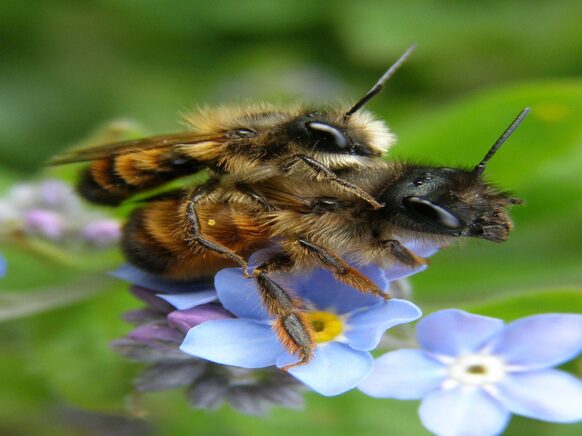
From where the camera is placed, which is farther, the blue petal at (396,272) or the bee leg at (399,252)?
the blue petal at (396,272)

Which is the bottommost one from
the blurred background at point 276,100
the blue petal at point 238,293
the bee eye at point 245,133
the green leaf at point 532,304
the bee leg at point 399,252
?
the blue petal at point 238,293

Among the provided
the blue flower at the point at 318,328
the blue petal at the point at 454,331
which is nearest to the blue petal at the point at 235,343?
the blue flower at the point at 318,328

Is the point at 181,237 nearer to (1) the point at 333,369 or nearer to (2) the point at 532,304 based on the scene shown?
(1) the point at 333,369

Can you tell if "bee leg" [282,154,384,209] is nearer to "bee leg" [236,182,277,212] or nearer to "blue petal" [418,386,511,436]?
"bee leg" [236,182,277,212]

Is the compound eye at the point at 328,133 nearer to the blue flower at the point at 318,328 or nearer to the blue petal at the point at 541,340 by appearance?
the blue flower at the point at 318,328

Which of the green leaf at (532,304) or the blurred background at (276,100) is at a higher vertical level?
the blurred background at (276,100)

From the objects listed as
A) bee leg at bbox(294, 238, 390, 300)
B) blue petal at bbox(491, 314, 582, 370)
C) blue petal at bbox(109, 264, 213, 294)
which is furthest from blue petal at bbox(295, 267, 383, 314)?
blue petal at bbox(491, 314, 582, 370)
